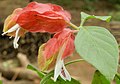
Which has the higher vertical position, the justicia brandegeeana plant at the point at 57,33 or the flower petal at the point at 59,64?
the justicia brandegeeana plant at the point at 57,33

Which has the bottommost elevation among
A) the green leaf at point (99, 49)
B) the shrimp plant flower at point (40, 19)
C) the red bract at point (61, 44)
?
the red bract at point (61, 44)

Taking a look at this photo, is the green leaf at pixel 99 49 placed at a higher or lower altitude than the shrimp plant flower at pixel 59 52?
higher

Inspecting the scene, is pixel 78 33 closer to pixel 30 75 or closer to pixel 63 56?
pixel 63 56

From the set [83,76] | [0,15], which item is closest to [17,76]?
[83,76]

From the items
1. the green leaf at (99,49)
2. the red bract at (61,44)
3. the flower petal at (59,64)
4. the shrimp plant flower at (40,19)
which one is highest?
the shrimp plant flower at (40,19)
